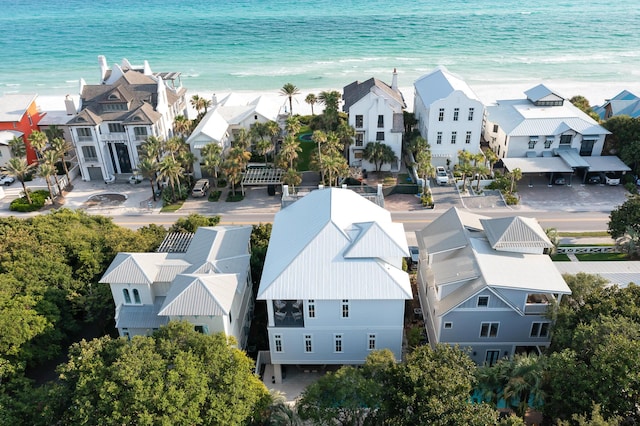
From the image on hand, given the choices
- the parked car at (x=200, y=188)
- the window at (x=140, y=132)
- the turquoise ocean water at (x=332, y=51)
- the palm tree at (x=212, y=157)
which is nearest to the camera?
the palm tree at (x=212, y=157)

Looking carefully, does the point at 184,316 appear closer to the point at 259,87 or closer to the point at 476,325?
the point at 476,325

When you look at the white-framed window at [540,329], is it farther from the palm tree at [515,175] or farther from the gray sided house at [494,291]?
the palm tree at [515,175]

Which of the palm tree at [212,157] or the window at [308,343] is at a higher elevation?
the palm tree at [212,157]

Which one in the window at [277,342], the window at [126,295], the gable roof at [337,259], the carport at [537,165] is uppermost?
the gable roof at [337,259]

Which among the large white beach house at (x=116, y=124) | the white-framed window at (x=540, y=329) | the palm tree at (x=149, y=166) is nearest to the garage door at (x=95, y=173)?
the large white beach house at (x=116, y=124)

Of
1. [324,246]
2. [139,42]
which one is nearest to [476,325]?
[324,246]

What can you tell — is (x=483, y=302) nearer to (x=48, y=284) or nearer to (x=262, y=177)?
(x=48, y=284)

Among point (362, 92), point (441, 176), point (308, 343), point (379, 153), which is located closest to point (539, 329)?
point (308, 343)
